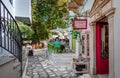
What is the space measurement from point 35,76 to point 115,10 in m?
6.53

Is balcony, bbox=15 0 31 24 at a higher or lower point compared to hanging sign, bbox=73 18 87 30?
higher

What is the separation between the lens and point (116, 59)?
8.33 m

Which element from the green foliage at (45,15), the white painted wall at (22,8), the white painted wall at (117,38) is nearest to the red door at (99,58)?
the white painted wall at (117,38)

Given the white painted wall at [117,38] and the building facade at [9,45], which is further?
the white painted wall at [117,38]

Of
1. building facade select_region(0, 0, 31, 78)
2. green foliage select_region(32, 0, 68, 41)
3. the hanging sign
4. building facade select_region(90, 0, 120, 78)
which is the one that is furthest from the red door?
green foliage select_region(32, 0, 68, 41)

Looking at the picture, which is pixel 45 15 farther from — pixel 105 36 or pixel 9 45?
pixel 9 45

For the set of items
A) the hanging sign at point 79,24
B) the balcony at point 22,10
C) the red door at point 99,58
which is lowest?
the red door at point 99,58

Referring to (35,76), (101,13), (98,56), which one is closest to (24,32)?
(35,76)

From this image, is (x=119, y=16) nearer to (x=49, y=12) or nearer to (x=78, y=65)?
(x=78, y=65)

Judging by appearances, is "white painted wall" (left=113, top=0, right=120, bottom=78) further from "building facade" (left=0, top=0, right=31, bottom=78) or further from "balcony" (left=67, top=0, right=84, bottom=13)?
"balcony" (left=67, top=0, right=84, bottom=13)

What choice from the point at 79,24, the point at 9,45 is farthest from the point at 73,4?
the point at 9,45

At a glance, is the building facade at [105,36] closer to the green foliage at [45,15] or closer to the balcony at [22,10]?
the balcony at [22,10]

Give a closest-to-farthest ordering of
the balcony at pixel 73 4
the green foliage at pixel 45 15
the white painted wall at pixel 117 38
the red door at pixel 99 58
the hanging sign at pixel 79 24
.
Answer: the white painted wall at pixel 117 38 < the red door at pixel 99 58 < the hanging sign at pixel 79 24 < the balcony at pixel 73 4 < the green foliage at pixel 45 15

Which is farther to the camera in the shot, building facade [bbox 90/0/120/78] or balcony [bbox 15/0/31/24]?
balcony [bbox 15/0/31/24]
